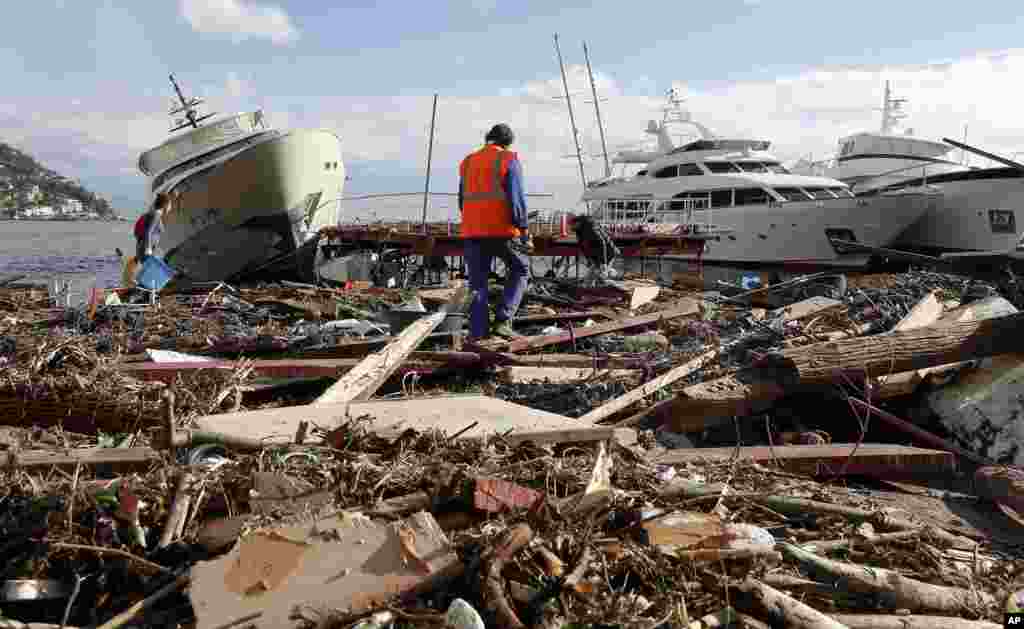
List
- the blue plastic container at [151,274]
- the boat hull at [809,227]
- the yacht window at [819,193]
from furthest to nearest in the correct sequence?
1. the yacht window at [819,193]
2. the boat hull at [809,227]
3. the blue plastic container at [151,274]

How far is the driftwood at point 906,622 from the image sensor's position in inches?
84.1

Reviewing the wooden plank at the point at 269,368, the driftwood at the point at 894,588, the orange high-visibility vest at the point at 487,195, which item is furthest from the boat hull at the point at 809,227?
the driftwood at the point at 894,588

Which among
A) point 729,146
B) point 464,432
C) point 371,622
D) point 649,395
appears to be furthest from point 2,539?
point 729,146

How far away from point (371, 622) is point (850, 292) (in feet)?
21.8

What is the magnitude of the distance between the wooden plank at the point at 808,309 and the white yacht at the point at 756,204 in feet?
38.7

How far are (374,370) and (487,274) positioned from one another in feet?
6.81

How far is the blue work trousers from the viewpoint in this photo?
20.9 feet

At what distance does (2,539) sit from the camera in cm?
236

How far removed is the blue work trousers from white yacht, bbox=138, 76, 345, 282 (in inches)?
480

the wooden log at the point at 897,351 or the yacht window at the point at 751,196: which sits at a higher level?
the yacht window at the point at 751,196

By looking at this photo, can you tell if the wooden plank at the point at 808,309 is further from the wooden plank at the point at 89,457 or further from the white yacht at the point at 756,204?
the white yacht at the point at 756,204

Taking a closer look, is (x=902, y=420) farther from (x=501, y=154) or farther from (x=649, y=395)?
(x=501, y=154)

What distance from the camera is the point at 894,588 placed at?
229 cm

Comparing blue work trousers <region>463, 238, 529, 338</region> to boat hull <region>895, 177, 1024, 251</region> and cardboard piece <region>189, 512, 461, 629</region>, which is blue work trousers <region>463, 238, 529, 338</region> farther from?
boat hull <region>895, 177, 1024, 251</region>
